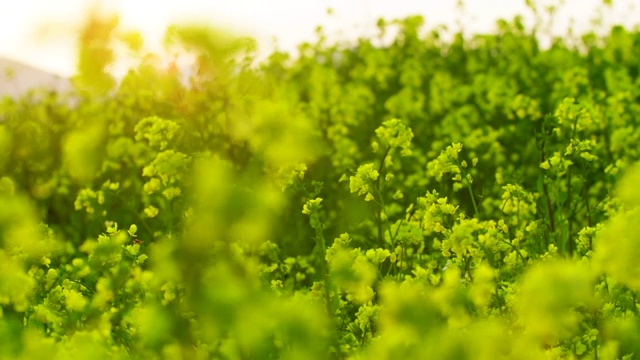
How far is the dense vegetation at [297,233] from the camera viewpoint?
143 centimetres

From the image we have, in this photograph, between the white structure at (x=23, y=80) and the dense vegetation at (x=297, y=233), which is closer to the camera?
the dense vegetation at (x=297, y=233)

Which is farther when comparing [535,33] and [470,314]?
[535,33]

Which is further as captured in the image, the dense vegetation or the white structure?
the white structure

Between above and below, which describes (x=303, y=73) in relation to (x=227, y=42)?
above

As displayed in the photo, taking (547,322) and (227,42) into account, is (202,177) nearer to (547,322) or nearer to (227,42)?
(227,42)

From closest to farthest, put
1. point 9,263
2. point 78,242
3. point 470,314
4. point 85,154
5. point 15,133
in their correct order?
point 9,263 → point 470,314 → point 85,154 → point 78,242 → point 15,133

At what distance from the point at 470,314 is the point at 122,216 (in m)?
3.92

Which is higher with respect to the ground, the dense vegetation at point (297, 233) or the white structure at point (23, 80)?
the white structure at point (23, 80)

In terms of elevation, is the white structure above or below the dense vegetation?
above

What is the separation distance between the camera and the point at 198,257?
1.50 meters

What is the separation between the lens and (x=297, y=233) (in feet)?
16.9

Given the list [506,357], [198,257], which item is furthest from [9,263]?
[506,357]

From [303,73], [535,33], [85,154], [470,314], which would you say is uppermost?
[535,33]

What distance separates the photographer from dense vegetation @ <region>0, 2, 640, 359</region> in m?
1.43
